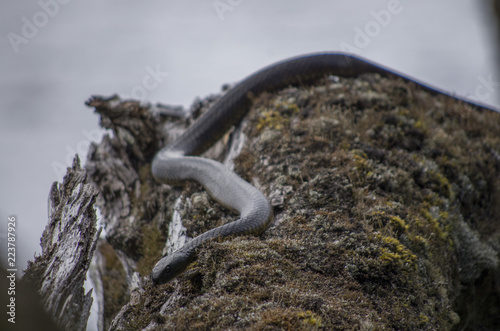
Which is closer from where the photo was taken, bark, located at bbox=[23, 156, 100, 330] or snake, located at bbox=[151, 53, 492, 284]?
bark, located at bbox=[23, 156, 100, 330]

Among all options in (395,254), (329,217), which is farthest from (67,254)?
(395,254)

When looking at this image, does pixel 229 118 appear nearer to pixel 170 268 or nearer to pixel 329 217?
pixel 329 217

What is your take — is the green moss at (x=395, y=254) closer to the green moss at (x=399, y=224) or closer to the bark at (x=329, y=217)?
the bark at (x=329, y=217)

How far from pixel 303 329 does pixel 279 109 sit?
15.3 ft

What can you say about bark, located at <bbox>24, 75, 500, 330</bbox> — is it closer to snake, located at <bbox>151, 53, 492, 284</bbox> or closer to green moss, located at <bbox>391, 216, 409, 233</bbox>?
green moss, located at <bbox>391, 216, 409, 233</bbox>

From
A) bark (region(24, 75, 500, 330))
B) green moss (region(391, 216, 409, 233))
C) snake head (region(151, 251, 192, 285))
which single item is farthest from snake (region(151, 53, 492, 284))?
green moss (region(391, 216, 409, 233))

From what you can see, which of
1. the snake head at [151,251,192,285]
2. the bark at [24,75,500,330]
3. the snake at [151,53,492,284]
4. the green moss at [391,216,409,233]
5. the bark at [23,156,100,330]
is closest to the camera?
the bark at [23,156,100,330]

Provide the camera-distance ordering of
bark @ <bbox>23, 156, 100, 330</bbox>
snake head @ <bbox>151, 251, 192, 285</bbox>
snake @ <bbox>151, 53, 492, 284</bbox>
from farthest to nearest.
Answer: snake @ <bbox>151, 53, 492, 284</bbox>, snake head @ <bbox>151, 251, 192, 285</bbox>, bark @ <bbox>23, 156, 100, 330</bbox>

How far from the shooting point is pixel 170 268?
4.13m

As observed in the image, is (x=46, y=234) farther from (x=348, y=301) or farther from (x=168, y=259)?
(x=348, y=301)

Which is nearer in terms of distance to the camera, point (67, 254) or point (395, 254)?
point (67, 254)

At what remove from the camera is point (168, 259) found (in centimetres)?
419

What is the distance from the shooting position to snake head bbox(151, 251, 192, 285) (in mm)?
4105

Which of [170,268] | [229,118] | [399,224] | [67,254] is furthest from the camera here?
[229,118]
